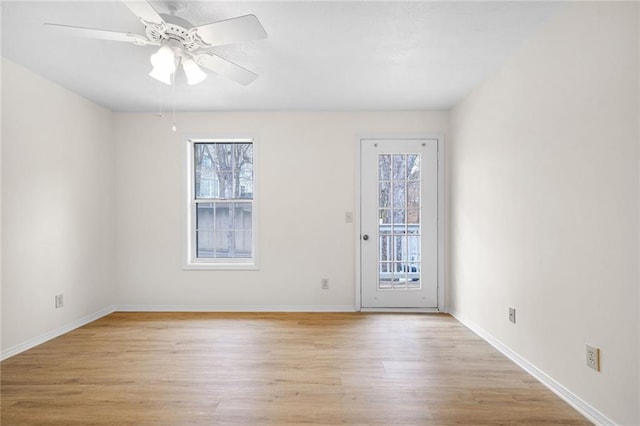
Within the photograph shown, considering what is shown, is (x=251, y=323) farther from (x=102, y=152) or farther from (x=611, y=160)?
(x=611, y=160)

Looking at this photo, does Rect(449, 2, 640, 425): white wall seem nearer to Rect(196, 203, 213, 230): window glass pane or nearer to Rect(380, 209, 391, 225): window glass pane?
Rect(380, 209, 391, 225): window glass pane

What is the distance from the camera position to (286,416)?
1983 mm

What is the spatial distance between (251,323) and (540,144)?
119 inches

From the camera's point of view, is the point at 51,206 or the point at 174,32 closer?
the point at 174,32

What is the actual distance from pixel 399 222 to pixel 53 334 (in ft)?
12.0

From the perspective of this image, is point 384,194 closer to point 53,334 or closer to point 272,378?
point 272,378

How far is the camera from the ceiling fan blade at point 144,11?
169cm

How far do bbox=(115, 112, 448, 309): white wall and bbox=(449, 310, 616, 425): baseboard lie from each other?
1.60m

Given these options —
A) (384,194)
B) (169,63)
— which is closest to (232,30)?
(169,63)

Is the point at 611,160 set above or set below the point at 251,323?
above

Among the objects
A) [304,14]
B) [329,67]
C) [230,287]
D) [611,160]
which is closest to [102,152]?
[230,287]

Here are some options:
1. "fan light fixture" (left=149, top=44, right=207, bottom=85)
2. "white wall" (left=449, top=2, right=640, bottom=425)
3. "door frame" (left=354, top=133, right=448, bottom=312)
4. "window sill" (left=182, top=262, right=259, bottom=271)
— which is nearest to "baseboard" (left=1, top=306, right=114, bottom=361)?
"window sill" (left=182, top=262, right=259, bottom=271)

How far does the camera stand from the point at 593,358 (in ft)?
6.32

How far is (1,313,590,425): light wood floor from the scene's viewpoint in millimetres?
2004
